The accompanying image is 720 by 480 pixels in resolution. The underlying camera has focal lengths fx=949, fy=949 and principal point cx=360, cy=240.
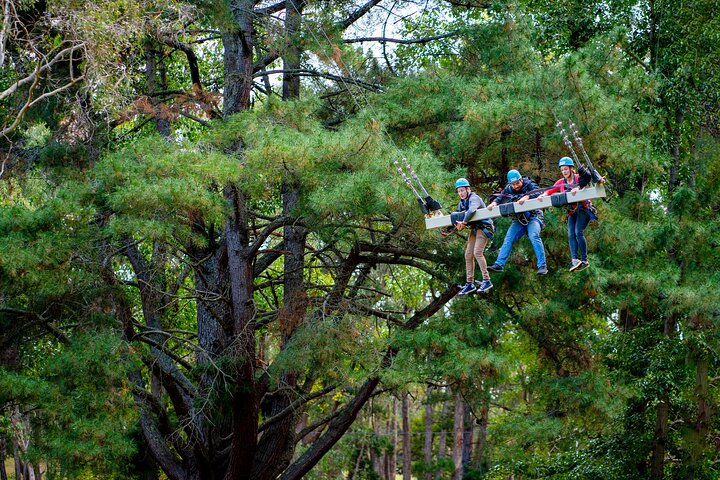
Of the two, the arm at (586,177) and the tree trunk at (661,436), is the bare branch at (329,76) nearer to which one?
the tree trunk at (661,436)

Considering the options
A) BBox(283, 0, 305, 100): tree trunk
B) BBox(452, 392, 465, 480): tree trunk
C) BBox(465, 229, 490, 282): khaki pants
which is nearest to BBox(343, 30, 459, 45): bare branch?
BBox(283, 0, 305, 100): tree trunk

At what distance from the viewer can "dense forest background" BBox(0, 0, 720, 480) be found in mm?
10984

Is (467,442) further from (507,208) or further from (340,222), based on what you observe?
(507,208)

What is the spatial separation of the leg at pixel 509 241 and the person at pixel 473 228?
152mm

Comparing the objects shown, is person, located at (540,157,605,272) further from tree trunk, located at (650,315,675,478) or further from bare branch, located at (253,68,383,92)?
tree trunk, located at (650,315,675,478)

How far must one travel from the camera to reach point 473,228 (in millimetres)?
8930

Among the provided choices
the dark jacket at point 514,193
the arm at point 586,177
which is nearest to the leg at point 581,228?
the dark jacket at point 514,193

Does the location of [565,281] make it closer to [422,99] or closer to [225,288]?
[422,99]

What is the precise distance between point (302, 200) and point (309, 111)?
1543mm

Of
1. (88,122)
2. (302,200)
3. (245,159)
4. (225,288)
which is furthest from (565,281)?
(88,122)

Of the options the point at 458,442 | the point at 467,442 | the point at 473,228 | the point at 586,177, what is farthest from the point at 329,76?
the point at 467,442

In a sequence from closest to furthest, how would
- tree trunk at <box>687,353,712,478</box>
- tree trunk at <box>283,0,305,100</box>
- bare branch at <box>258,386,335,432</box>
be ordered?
1. bare branch at <box>258,386,335,432</box>
2. tree trunk at <box>283,0,305,100</box>
3. tree trunk at <box>687,353,712,478</box>

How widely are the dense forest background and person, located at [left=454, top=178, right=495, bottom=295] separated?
130 centimetres

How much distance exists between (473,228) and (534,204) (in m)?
1.32
